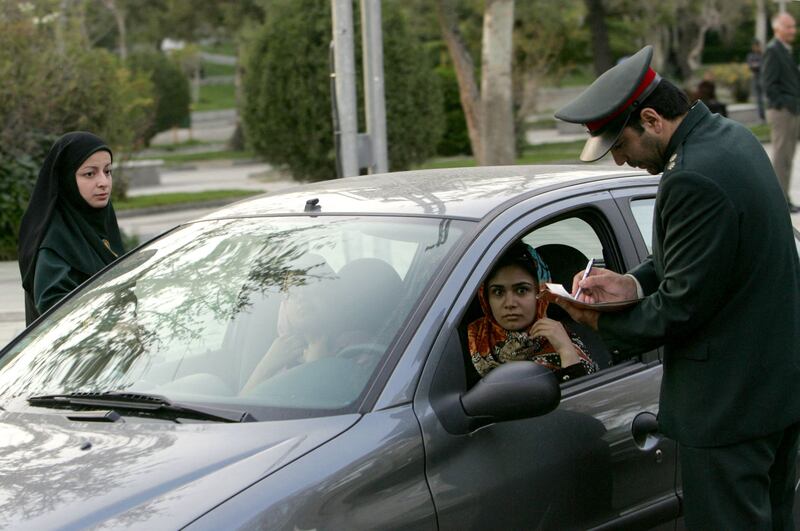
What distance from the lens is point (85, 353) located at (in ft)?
12.2

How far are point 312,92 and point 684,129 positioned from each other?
17.2m

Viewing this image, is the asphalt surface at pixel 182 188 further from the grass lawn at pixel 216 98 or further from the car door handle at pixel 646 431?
the grass lawn at pixel 216 98

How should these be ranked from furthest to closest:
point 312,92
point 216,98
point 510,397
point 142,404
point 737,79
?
1. point 216,98
2. point 737,79
3. point 312,92
4. point 142,404
5. point 510,397

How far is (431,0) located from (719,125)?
25.4 meters

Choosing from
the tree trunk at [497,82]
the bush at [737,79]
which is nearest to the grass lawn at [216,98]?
the bush at [737,79]

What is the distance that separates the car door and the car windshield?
0.18m

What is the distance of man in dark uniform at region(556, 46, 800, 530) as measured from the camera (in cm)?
328

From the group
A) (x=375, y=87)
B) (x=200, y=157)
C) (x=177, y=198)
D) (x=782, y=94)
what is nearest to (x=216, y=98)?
(x=200, y=157)

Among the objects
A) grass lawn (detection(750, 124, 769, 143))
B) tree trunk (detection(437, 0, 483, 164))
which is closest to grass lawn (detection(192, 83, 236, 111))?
grass lawn (detection(750, 124, 769, 143))

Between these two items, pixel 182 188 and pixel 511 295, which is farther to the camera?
pixel 182 188

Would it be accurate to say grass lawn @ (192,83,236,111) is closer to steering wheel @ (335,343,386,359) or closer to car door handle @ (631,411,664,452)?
car door handle @ (631,411,664,452)

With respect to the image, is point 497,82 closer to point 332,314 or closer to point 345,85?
point 345,85

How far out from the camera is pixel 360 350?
131 inches

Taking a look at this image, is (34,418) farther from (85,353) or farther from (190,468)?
(190,468)
